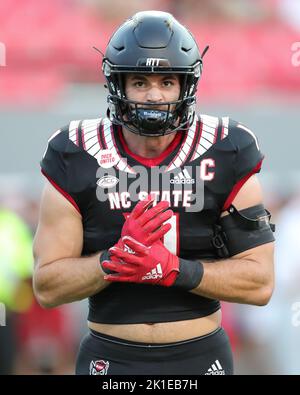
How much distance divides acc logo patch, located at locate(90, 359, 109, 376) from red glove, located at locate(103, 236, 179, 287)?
397 millimetres

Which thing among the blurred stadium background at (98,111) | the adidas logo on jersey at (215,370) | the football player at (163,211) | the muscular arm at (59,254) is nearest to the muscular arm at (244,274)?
the football player at (163,211)

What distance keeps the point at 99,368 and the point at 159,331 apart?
27 cm

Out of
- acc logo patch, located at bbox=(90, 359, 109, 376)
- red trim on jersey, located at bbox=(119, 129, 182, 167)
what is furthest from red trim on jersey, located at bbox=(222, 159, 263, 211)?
acc logo patch, located at bbox=(90, 359, 109, 376)

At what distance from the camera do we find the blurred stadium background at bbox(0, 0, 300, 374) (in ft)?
21.4

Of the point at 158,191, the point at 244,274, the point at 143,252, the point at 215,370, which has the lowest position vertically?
the point at 215,370

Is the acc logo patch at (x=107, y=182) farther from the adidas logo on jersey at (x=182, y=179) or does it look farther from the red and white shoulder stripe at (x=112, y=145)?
the adidas logo on jersey at (x=182, y=179)

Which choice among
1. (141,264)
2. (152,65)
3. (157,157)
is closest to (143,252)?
(141,264)

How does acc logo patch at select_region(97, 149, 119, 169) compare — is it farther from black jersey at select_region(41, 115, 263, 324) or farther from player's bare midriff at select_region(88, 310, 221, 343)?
player's bare midriff at select_region(88, 310, 221, 343)

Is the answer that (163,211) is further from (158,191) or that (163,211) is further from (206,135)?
(206,135)

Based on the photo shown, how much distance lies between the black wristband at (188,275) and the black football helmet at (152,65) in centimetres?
47

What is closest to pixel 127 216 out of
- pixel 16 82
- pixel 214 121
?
pixel 214 121

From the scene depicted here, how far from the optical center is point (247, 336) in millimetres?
6645

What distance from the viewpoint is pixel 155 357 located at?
3.27m

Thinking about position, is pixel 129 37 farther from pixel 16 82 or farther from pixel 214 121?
pixel 16 82
